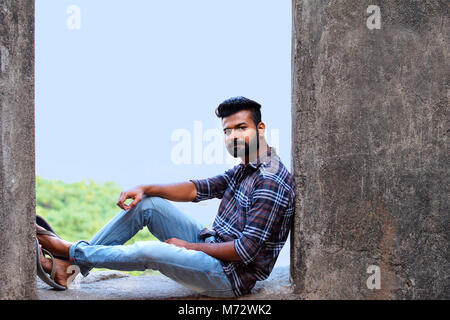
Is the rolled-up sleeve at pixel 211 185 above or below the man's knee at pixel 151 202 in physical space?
above

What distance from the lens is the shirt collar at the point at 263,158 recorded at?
3045 millimetres

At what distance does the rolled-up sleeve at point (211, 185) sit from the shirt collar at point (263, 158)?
215mm

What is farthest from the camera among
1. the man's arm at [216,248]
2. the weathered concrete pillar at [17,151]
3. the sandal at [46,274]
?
the sandal at [46,274]

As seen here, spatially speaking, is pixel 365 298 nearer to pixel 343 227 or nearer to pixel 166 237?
pixel 343 227

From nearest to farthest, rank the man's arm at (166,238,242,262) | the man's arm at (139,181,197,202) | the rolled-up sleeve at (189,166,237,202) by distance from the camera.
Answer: the man's arm at (166,238,242,262) → the man's arm at (139,181,197,202) → the rolled-up sleeve at (189,166,237,202)

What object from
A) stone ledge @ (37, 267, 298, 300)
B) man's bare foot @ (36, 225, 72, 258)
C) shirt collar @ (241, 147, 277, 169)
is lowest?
stone ledge @ (37, 267, 298, 300)

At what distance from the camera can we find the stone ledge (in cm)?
296

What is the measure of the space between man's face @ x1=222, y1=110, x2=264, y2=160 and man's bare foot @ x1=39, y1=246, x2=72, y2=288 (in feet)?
3.90

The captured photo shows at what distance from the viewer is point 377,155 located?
2.90 meters

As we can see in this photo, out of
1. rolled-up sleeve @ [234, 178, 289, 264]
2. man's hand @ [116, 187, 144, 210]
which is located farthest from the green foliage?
rolled-up sleeve @ [234, 178, 289, 264]

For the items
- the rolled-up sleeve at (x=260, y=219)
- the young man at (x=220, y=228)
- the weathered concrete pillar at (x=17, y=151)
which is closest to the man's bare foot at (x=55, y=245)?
the young man at (x=220, y=228)

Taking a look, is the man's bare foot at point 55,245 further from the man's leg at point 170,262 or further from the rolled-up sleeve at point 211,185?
the rolled-up sleeve at point 211,185

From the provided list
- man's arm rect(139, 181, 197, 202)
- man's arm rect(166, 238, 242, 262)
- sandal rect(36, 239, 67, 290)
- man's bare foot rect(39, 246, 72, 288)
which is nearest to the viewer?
man's arm rect(166, 238, 242, 262)

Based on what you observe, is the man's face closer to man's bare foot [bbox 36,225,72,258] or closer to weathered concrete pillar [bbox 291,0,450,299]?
weathered concrete pillar [bbox 291,0,450,299]
